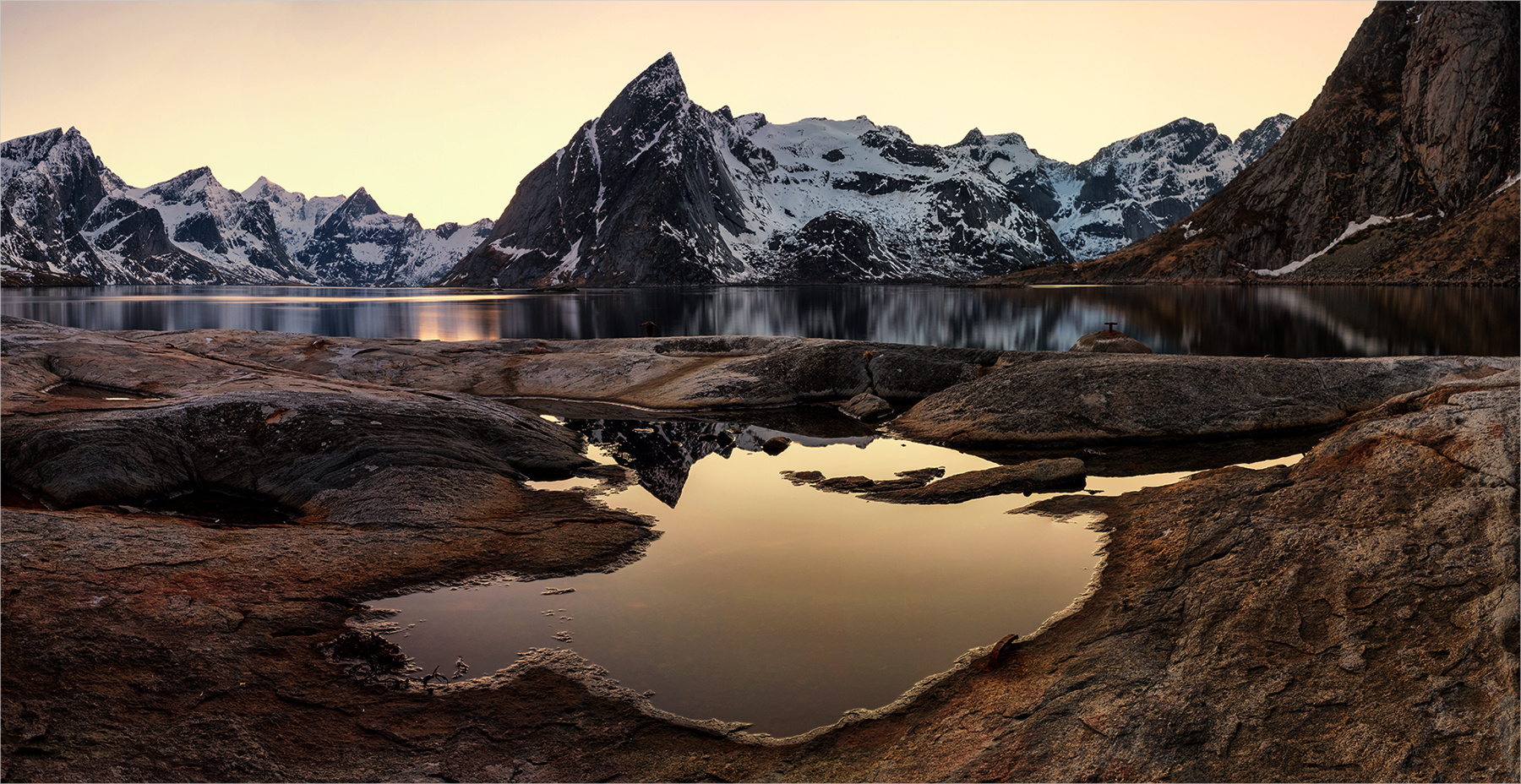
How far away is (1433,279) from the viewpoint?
505 ft

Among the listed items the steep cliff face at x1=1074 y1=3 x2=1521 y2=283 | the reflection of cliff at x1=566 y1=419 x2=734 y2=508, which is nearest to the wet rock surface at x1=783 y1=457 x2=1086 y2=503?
the reflection of cliff at x1=566 y1=419 x2=734 y2=508

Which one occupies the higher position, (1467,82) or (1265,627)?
(1467,82)

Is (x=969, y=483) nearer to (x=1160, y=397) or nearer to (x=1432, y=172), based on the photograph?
(x=1160, y=397)

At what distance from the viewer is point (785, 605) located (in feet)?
38.8

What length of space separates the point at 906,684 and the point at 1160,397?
18.8 metres

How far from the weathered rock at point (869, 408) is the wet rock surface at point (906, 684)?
42.9 feet

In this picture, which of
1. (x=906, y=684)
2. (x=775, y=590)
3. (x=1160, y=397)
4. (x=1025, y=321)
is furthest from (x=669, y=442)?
(x=1025, y=321)

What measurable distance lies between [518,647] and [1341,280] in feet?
682

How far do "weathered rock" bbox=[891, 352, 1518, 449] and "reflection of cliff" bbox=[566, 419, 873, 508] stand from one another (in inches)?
141

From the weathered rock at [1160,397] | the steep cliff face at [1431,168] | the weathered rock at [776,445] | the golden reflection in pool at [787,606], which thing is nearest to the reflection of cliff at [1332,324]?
the weathered rock at [1160,397]

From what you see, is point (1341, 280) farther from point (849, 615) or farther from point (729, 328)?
point (849, 615)

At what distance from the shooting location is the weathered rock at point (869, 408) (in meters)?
29.3

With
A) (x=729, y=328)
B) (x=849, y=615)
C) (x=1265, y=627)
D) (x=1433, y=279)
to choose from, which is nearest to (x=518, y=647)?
(x=849, y=615)

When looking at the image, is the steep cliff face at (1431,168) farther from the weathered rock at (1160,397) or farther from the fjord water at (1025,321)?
the weathered rock at (1160,397)
